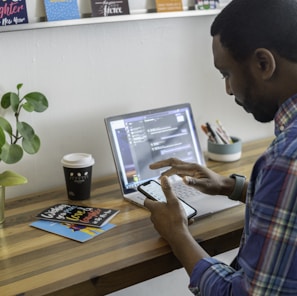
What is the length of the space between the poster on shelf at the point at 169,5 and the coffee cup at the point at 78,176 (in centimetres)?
55

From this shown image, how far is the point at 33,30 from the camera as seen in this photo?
1382mm

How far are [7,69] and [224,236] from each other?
76cm

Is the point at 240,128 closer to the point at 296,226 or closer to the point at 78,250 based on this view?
the point at 78,250

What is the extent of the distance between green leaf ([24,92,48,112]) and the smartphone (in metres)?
0.37

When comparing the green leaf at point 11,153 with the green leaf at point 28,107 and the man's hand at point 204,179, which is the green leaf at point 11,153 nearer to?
the green leaf at point 28,107

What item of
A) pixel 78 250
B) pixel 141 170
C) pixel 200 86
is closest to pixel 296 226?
pixel 78 250

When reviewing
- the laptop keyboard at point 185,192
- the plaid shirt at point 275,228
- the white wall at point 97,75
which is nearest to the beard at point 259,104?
the plaid shirt at point 275,228

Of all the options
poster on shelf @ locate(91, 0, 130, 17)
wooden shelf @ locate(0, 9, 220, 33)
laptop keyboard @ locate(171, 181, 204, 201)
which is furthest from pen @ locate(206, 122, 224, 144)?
poster on shelf @ locate(91, 0, 130, 17)

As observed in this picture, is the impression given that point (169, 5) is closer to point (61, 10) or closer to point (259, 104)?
point (61, 10)

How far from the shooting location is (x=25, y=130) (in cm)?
134

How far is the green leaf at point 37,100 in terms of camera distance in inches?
53.8

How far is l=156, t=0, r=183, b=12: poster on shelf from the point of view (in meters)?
1.55

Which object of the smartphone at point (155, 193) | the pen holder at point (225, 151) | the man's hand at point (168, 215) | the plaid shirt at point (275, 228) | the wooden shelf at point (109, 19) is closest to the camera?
the plaid shirt at point (275, 228)

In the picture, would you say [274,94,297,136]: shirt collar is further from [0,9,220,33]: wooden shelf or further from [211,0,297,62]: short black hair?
[0,9,220,33]: wooden shelf
